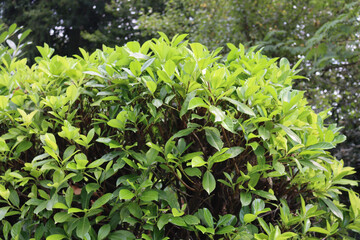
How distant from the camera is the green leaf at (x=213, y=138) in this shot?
1.46m

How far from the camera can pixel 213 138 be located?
1479mm

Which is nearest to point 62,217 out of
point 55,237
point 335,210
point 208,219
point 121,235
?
point 55,237

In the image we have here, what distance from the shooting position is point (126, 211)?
60.7 inches

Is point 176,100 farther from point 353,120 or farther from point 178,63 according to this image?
point 353,120

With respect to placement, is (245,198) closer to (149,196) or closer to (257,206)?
(257,206)

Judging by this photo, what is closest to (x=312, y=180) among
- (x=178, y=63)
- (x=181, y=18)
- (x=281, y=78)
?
(x=281, y=78)

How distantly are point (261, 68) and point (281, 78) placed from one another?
0.58 feet

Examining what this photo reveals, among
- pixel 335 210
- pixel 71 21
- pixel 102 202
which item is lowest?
pixel 71 21

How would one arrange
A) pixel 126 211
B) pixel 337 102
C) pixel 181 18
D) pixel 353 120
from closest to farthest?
pixel 126 211 → pixel 353 120 → pixel 337 102 → pixel 181 18

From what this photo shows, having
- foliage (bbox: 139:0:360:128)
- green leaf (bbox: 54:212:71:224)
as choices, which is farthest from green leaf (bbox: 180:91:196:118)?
foliage (bbox: 139:0:360:128)

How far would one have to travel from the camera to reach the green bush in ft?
4.91

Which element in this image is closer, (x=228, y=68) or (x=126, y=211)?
(x=126, y=211)

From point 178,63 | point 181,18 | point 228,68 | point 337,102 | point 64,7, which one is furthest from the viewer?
point 64,7

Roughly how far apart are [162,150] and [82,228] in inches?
18.2
